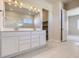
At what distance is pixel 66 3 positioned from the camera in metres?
7.41

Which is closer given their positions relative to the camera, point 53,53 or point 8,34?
point 8,34

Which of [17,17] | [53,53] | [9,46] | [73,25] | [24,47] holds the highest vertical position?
[17,17]

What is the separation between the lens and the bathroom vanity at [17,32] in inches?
115

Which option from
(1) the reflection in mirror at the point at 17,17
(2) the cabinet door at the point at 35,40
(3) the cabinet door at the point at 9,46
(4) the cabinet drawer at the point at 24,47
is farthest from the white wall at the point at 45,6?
(3) the cabinet door at the point at 9,46

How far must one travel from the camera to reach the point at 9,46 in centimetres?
298

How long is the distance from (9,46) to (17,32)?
0.52m

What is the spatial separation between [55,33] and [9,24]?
12.5 feet

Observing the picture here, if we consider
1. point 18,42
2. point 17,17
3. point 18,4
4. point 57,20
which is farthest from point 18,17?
point 57,20

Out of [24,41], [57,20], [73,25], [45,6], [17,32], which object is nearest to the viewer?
[17,32]

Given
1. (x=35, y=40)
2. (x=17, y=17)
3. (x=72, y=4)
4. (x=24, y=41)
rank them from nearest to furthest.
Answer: (x=24, y=41), (x=35, y=40), (x=17, y=17), (x=72, y=4)

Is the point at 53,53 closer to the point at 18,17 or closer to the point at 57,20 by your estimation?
the point at 18,17

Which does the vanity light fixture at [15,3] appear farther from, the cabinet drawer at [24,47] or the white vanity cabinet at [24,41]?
the cabinet drawer at [24,47]

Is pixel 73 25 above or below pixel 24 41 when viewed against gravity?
above

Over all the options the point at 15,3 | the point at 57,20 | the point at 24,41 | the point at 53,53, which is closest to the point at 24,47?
the point at 24,41
